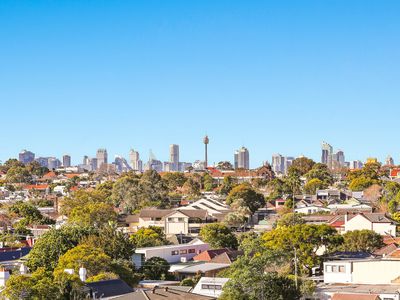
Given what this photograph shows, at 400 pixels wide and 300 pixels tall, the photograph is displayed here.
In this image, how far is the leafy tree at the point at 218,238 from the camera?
4625cm

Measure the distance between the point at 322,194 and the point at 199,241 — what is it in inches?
1412

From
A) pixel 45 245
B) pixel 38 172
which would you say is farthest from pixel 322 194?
pixel 38 172

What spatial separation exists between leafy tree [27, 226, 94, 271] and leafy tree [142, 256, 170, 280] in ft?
10.9

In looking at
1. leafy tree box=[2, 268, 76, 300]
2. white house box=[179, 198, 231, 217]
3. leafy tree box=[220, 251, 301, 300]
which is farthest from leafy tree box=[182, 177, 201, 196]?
leafy tree box=[2, 268, 76, 300]

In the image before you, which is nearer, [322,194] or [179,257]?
[179,257]

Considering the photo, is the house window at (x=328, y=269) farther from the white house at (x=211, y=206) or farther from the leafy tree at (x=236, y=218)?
the white house at (x=211, y=206)

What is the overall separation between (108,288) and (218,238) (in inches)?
852

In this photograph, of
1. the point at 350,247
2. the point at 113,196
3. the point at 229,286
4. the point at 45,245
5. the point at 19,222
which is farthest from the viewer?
the point at 113,196

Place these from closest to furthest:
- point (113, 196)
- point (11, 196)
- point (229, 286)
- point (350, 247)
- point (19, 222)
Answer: point (229, 286)
point (350, 247)
point (19, 222)
point (113, 196)
point (11, 196)

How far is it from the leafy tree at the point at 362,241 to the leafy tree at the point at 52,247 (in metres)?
13.4

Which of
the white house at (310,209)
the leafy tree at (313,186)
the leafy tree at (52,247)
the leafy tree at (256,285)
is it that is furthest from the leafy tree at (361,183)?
the leafy tree at (256,285)

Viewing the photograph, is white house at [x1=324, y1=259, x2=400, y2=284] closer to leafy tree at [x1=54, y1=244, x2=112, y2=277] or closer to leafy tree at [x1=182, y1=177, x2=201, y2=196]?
leafy tree at [x1=54, y1=244, x2=112, y2=277]

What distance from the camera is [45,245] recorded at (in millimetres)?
35250

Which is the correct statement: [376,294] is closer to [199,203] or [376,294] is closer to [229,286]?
[229,286]
